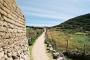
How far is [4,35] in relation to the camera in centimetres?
916

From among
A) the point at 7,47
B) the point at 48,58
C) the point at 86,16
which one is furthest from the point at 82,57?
the point at 86,16

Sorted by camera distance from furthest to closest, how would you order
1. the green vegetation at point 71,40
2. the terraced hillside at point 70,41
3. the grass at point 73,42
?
the grass at point 73,42, the green vegetation at point 71,40, the terraced hillside at point 70,41

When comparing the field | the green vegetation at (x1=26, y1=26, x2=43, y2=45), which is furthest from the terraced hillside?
the green vegetation at (x1=26, y1=26, x2=43, y2=45)

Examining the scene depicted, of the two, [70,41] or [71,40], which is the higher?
[71,40]

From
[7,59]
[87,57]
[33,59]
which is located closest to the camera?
[7,59]

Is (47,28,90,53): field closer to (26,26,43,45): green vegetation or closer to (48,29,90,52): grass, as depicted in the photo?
(48,29,90,52): grass

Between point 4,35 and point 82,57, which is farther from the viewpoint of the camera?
point 82,57

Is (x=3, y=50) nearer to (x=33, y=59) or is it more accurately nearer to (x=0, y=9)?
(x=0, y=9)

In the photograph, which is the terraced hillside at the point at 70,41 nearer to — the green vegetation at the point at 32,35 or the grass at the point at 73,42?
the grass at the point at 73,42

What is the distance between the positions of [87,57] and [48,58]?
5.12m

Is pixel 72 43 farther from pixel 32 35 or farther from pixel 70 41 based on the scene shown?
pixel 32 35

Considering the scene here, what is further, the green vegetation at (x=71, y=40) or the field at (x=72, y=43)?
the green vegetation at (x=71, y=40)

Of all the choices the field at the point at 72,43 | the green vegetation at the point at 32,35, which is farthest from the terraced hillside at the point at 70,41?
the green vegetation at the point at 32,35

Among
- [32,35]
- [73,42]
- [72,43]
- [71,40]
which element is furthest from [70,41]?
[32,35]
